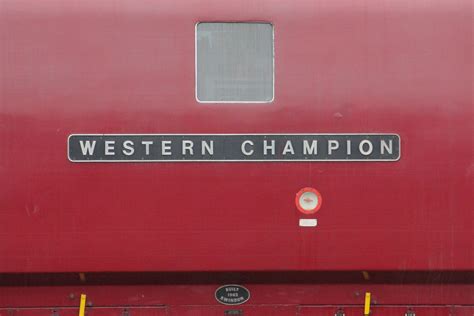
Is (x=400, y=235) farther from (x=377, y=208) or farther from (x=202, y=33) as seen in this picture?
(x=202, y=33)

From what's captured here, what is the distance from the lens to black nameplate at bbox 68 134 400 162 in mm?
3479

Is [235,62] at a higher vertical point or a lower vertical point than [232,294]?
higher

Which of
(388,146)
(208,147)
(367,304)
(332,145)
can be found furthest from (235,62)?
(367,304)

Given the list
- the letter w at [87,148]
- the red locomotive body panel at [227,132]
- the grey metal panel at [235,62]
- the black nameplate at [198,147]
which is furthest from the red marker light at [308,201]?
the letter w at [87,148]

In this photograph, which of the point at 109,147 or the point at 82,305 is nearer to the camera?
the point at 109,147

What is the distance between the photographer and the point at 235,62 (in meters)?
3.55

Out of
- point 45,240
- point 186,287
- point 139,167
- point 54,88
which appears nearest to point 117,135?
point 139,167

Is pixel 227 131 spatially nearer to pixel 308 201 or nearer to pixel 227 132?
pixel 227 132

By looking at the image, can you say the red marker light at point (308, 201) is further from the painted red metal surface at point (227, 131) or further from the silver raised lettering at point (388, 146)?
the silver raised lettering at point (388, 146)

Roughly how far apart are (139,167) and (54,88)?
607mm

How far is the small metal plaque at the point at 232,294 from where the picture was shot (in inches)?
144

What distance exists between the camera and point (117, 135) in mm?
3480

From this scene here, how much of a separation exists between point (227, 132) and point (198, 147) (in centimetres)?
17

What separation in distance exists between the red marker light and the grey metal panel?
526mm
